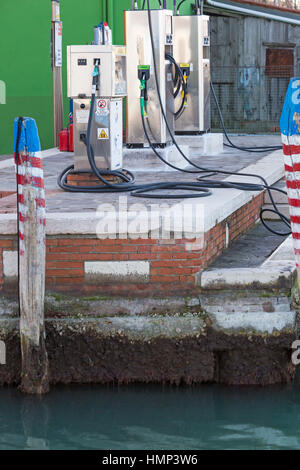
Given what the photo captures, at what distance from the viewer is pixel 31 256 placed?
586 centimetres

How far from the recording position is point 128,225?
20.1ft

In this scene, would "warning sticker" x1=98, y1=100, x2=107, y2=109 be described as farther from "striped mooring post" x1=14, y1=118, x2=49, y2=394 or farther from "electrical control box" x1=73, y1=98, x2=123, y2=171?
"striped mooring post" x1=14, y1=118, x2=49, y2=394

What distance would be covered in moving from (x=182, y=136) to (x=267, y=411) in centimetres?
663

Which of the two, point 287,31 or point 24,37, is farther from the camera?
point 287,31

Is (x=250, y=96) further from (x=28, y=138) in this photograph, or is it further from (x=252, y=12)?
(x=28, y=138)

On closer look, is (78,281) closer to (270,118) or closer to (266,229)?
(266,229)

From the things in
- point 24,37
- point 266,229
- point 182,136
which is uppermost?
point 24,37

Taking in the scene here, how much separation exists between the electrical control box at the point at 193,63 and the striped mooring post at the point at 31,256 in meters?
6.25

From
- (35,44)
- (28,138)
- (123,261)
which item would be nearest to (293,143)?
(123,261)

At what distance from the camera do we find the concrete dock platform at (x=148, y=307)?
20.2ft

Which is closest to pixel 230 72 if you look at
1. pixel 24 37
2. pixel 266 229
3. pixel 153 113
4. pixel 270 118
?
pixel 270 118

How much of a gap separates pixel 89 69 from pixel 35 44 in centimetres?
606

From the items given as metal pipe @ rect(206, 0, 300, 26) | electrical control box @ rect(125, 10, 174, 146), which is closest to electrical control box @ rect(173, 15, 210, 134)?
electrical control box @ rect(125, 10, 174, 146)

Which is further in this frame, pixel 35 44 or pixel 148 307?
pixel 35 44
